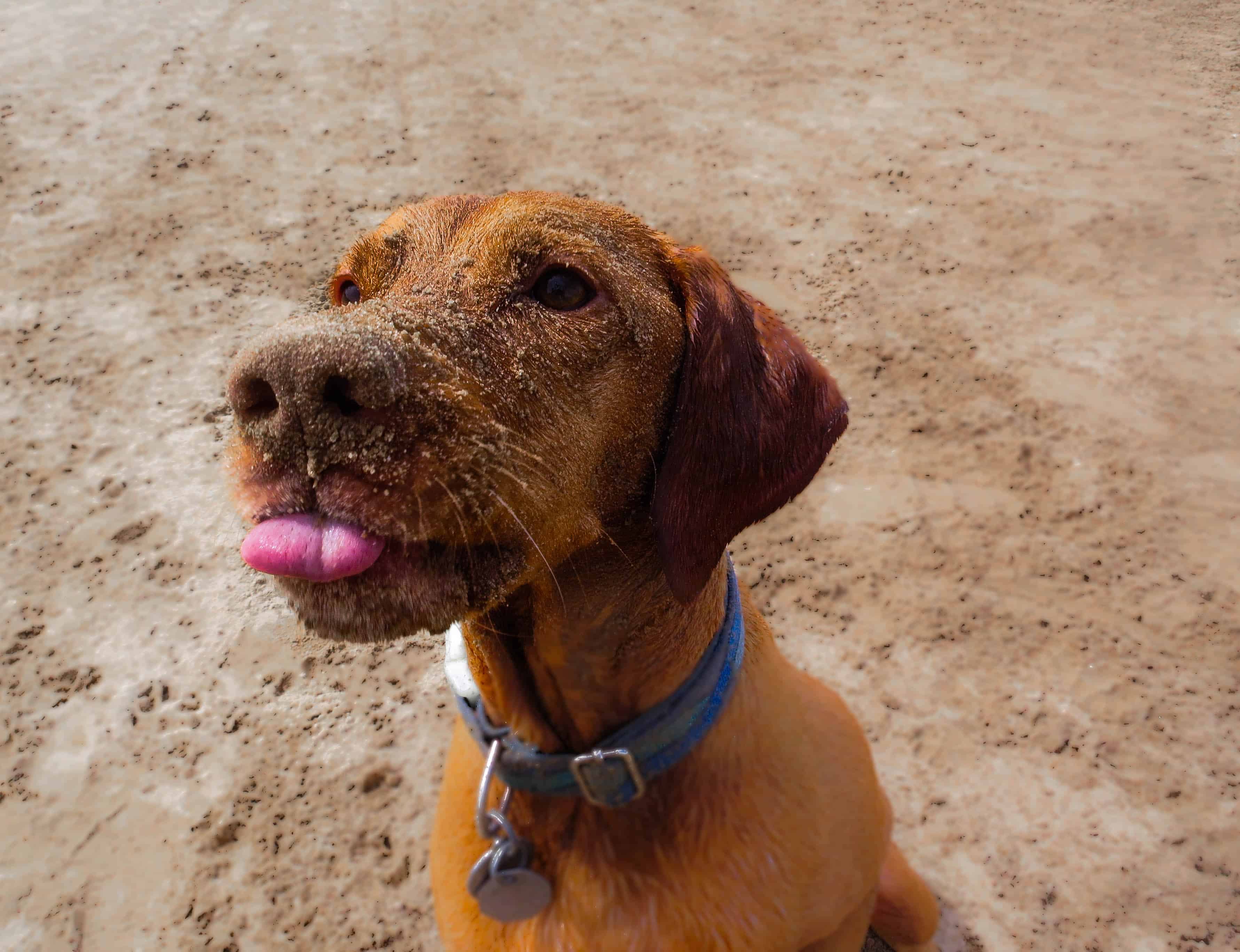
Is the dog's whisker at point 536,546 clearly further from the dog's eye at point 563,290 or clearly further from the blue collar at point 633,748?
the dog's eye at point 563,290

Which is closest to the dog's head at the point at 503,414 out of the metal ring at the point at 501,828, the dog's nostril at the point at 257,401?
the dog's nostril at the point at 257,401

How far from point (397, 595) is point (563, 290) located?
62cm

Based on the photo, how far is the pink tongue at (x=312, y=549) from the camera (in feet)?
4.11

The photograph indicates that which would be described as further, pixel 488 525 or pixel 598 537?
pixel 598 537

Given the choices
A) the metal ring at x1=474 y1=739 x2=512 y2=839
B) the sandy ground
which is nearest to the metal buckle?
the metal ring at x1=474 y1=739 x2=512 y2=839

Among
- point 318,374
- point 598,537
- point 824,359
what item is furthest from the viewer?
point 824,359

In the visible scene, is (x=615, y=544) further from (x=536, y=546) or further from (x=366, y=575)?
(x=366, y=575)

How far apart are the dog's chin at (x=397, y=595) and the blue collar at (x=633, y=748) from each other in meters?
0.46

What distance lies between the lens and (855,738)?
2.06 meters

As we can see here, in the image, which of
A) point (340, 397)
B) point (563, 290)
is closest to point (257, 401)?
point (340, 397)

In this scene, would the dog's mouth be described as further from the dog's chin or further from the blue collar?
the blue collar

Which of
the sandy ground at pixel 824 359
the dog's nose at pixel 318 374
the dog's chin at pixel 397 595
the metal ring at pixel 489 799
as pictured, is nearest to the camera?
the dog's nose at pixel 318 374

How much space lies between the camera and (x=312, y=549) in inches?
49.3

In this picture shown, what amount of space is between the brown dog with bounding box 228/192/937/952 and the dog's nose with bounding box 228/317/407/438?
0.03 meters
